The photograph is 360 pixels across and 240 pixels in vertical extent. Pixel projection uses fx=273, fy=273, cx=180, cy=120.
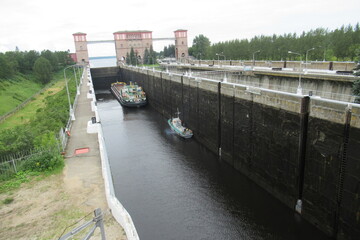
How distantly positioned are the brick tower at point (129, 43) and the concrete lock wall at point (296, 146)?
4574 inches

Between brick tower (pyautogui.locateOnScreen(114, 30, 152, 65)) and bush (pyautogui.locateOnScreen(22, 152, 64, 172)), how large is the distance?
393 feet

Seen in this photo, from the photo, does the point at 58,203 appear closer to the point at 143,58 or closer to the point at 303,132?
the point at 303,132

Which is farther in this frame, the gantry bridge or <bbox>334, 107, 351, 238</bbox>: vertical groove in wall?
the gantry bridge

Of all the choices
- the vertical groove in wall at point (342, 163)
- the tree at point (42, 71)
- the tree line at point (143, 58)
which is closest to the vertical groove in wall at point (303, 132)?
the vertical groove in wall at point (342, 163)

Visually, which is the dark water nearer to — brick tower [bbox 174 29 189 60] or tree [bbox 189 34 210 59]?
brick tower [bbox 174 29 189 60]

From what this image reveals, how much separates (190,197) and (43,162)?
10.6 metres

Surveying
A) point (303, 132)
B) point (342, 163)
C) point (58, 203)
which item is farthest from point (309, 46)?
point (58, 203)

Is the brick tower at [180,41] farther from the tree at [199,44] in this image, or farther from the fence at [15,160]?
the fence at [15,160]

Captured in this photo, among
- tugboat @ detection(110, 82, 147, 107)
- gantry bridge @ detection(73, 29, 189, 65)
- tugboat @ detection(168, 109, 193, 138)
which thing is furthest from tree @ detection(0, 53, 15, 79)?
gantry bridge @ detection(73, 29, 189, 65)

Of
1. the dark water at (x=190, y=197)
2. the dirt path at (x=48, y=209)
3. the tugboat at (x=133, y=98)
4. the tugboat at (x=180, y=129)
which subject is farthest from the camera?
the tugboat at (x=133, y=98)

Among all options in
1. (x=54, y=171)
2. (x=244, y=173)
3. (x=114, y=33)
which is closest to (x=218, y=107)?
(x=244, y=173)

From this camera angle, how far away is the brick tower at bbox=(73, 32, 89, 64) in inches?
5022

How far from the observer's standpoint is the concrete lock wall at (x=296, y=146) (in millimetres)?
13516

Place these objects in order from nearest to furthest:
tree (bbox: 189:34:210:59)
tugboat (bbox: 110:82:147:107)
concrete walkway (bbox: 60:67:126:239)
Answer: concrete walkway (bbox: 60:67:126:239) → tugboat (bbox: 110:82:147:107) → tree (bbox: 189:34:210:59)
